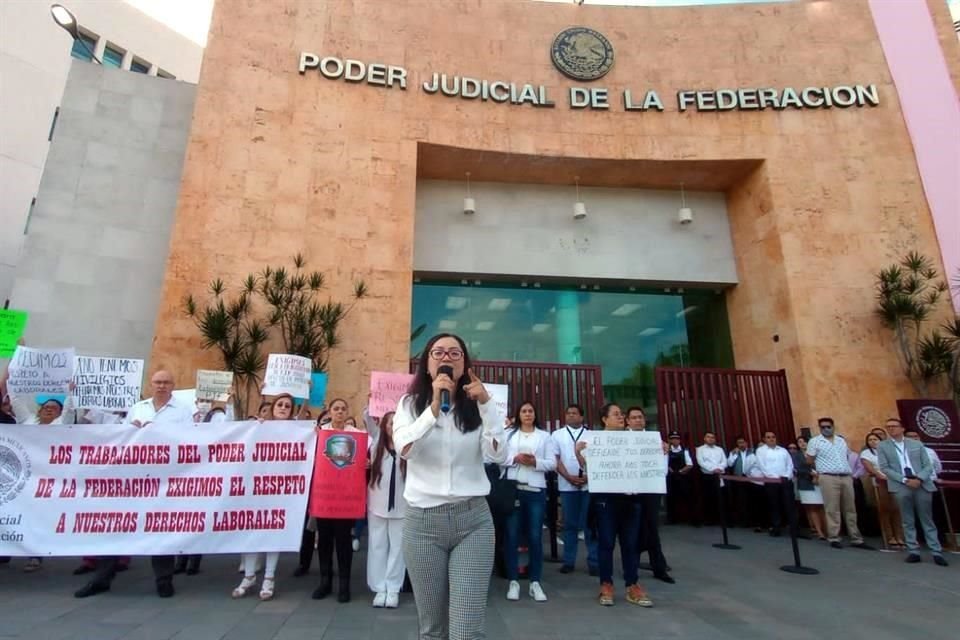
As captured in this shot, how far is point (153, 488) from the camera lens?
451 cm

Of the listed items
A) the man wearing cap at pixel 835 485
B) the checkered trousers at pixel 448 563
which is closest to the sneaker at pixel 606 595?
the checkered trousers at pixel 448 563

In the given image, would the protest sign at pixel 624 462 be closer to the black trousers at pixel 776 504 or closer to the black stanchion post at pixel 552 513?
the black stanchion post at pixel 552 513

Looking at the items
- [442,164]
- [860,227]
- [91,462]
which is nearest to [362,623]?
[91,462]

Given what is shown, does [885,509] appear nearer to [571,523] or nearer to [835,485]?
[835,485]

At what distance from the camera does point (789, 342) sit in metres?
10.5

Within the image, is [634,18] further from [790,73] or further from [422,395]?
[422,395]

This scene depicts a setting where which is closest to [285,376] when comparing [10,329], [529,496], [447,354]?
[10,329]

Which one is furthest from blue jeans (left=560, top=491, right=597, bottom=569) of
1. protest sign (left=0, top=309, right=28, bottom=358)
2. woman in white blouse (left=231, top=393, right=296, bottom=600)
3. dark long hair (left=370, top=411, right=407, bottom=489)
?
protest sign (left=0, top=309, right=28, bottom=358)

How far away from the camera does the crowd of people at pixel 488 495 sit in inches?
78.6

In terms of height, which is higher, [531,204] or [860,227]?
[531,204]

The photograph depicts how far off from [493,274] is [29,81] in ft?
53.0

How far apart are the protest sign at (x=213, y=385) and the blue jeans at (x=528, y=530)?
4758 millimetres

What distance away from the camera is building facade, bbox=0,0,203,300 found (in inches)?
578

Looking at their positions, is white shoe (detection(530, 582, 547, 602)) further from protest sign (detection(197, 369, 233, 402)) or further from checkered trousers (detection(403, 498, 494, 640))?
protest sign (detection(197, 369, 233, 402))
